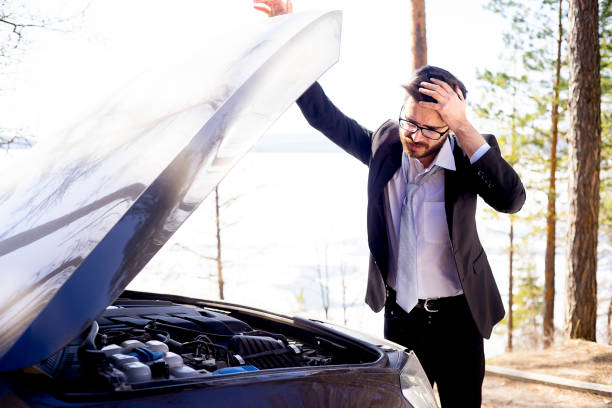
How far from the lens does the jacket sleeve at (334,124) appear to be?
9.70ft

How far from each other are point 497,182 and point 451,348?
794 millimetres

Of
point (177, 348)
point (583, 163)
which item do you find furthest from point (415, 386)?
point (583, 163)

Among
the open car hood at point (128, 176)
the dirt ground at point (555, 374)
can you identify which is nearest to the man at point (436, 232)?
the open car hood at point (128, 176)

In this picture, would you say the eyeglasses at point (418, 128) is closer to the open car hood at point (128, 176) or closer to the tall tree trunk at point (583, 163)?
the open car hood at point (128, 176)

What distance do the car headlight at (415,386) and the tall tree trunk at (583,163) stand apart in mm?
7005

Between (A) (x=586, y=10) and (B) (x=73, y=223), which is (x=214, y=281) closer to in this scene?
(A) (x=586, y=10)

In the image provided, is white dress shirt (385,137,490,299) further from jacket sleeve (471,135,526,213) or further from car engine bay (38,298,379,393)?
car engine bay (38,298,379,393)

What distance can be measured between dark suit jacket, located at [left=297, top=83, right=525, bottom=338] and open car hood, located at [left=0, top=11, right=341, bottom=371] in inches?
40.1

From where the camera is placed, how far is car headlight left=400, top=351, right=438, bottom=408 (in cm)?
174

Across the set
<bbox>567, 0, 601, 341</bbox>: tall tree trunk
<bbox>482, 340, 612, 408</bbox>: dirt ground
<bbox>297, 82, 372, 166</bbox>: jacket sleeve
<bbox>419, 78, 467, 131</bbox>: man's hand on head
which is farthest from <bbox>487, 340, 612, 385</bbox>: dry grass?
<bbox>419, 78, 467, 131</bbox>: man's hand on head

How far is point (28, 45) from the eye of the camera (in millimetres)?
7684

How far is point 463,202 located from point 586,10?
6437 mm

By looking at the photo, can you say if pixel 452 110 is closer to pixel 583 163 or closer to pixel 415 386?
pixel 415 386

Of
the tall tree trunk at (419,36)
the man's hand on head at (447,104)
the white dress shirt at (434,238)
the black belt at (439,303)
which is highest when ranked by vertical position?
the tall tree trunk at (419,36)
